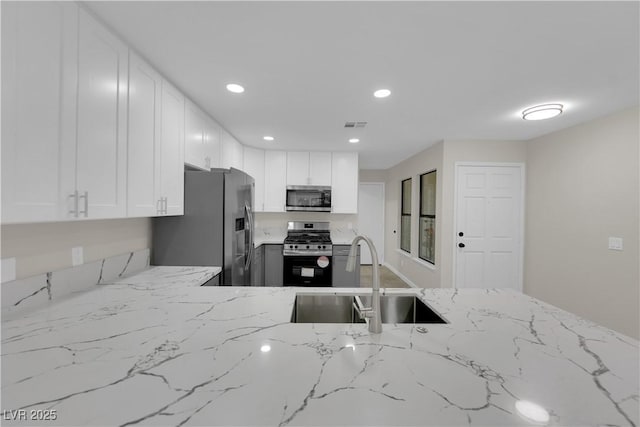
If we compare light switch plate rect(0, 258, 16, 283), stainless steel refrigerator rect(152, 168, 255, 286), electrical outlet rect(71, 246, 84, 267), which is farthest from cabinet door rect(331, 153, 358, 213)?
light switch plate rect(0, 258, 16, 283)

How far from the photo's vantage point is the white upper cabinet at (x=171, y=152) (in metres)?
1.91

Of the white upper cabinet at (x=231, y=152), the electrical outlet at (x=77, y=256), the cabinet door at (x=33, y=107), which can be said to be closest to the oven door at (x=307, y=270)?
the white upper cabinet at (x=231, y=152)

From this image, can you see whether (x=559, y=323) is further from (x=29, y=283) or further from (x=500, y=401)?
(x=29, y=283)

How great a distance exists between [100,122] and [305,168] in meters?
3.03

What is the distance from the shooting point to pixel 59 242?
4.90 ft

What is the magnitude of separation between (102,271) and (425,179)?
439cm

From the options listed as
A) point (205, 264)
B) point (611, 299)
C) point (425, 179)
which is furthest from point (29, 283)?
point (425, 179)

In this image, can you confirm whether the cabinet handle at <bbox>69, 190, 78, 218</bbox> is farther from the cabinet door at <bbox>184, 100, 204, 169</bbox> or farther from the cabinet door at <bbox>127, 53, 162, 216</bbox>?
the cabinet door at <bbox>184, 100, 204, 169</bbox>

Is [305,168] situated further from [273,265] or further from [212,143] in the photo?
[212,143]

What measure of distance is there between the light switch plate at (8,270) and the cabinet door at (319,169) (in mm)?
3325

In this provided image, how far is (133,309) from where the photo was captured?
1.29m

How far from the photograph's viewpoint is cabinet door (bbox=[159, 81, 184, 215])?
1.92 metres

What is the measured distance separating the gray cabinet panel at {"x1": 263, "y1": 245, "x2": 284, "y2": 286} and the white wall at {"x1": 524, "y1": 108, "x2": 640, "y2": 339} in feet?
11.1

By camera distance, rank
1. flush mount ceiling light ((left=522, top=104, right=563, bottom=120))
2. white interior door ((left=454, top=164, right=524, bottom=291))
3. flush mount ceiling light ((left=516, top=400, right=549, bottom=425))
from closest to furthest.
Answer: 1. flush mount ceiling light ((left=516, top=400, right=549, bottom=425))
2. flush mount ceiling light ((left=522, top=104, right=563, bottom=120))
3. white interior door ((left=454, top=164, right=524, bottom=291))
